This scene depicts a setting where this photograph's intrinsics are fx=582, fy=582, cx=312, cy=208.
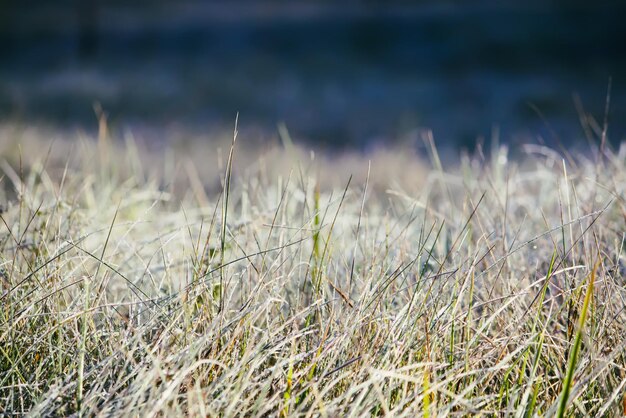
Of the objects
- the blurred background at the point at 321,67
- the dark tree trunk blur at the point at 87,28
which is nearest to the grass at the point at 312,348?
the blurred background at the point at 321,67

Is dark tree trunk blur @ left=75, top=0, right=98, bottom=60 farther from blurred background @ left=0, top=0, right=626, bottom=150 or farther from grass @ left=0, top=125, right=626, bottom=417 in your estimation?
grass @ left=0, top=125, right=626, bottom=417

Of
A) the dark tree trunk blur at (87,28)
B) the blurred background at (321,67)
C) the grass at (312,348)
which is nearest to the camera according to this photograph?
the grass at (312,348)

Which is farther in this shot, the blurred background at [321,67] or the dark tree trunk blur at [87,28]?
the dark tree trunk blur at [87,28]

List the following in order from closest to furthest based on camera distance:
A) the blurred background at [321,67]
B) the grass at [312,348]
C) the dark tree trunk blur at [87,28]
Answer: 1. the grass at [312,348]
2. the blurred background at [321,67]
3. the dark tree trunk blur at [87,28]

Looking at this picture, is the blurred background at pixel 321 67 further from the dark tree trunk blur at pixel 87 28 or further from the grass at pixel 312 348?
the grass at pixel 312 348

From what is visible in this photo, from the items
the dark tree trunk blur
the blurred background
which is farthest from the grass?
the dark tree trunk blur

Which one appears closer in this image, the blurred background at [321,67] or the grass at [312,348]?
the grass at [312,348]

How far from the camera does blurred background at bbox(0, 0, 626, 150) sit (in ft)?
27.9

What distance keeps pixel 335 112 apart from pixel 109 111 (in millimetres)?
3667

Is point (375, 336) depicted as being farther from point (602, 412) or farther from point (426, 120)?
point (426, 120)

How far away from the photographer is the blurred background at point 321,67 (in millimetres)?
8492

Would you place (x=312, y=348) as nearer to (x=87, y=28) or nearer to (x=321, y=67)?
(x=321, y=67)

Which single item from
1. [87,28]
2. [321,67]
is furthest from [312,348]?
[87,28]

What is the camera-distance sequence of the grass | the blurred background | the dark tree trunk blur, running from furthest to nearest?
the dark tree trunk blur
the blurred background
the grass
